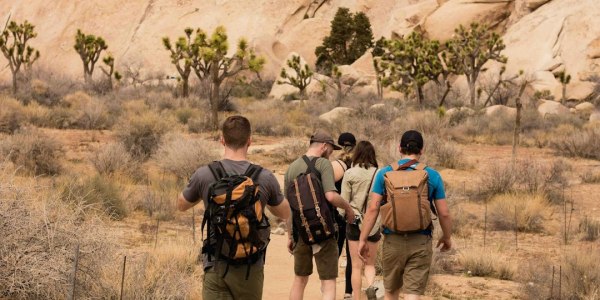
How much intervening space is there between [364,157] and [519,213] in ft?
19.6

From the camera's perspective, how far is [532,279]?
8.13 meters

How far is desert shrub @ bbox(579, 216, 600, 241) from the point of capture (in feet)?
37.0

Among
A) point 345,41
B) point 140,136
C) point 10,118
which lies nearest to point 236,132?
point 140,136

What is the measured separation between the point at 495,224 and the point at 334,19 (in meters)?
38.0

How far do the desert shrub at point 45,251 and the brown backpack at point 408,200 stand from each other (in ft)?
7.42

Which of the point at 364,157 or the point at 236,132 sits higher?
the point at 236,132

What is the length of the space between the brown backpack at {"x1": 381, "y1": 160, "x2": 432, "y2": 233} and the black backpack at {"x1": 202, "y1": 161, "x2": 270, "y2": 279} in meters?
1.31

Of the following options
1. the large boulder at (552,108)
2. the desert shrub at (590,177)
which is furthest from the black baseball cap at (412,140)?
the large boulder at (552,108)

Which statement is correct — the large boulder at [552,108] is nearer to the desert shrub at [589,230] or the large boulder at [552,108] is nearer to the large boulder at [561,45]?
the large boulder at [561,45]

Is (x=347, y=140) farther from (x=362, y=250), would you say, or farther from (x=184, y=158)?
(x=184, y=158)

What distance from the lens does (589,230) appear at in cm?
1137

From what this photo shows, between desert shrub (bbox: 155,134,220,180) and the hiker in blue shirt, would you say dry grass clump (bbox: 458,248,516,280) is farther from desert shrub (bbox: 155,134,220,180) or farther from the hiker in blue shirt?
desert shrub (bbox: 155,134,220,180)

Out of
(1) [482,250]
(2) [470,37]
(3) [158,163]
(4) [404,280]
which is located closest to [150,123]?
(3) [158,163]

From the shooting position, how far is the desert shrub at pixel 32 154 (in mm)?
15175
